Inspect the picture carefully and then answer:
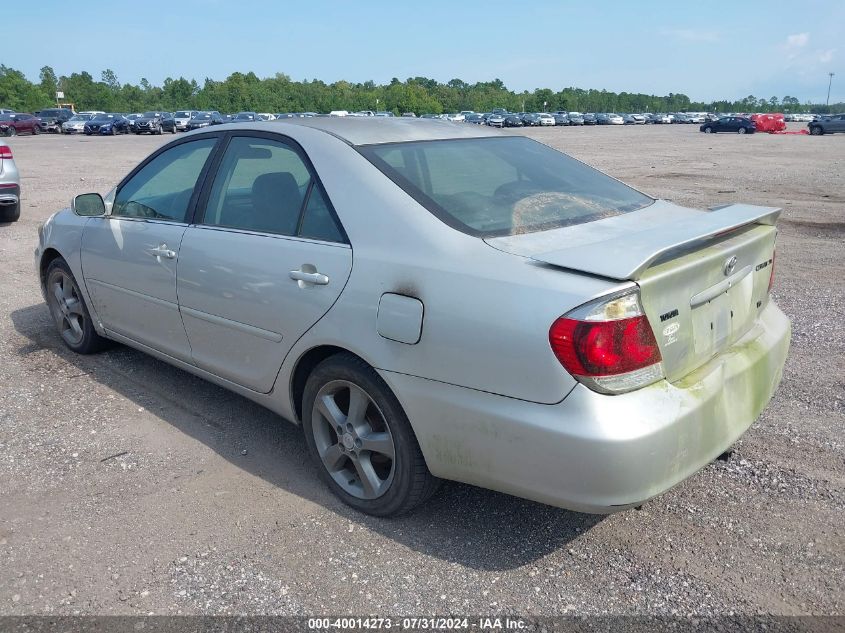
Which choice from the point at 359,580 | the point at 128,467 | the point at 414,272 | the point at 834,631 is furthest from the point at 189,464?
the point at 834,631

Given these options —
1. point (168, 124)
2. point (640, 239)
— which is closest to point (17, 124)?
point (168, 124)

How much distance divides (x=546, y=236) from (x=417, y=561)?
139cm

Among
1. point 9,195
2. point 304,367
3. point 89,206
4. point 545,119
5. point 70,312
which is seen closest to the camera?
point 304,367

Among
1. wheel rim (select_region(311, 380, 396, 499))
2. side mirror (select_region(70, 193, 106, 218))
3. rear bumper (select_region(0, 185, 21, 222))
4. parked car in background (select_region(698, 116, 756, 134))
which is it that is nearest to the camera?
wheel rim (select_region(311, 380, 396, 499))

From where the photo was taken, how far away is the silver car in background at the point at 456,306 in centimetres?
247

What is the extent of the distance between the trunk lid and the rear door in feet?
2.72

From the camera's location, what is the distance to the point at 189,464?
3.71 m

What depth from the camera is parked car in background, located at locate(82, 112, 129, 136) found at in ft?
161

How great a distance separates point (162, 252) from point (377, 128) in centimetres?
138

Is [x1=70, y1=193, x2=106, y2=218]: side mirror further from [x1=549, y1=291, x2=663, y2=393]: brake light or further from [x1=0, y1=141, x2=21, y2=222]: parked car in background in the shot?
[x1=0, y1=141, x2=21, y2=222]: parked car in background

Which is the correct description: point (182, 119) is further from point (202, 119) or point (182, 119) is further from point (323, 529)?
point (323, 529)

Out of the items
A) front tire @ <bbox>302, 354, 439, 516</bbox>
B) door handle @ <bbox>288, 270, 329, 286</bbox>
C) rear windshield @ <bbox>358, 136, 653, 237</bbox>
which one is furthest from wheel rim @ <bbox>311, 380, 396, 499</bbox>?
rear windshield @ <bbox>358, 136, 653, 237</bbox>

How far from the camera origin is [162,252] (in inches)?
158

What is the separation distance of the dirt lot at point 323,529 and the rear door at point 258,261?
1.80 feet
